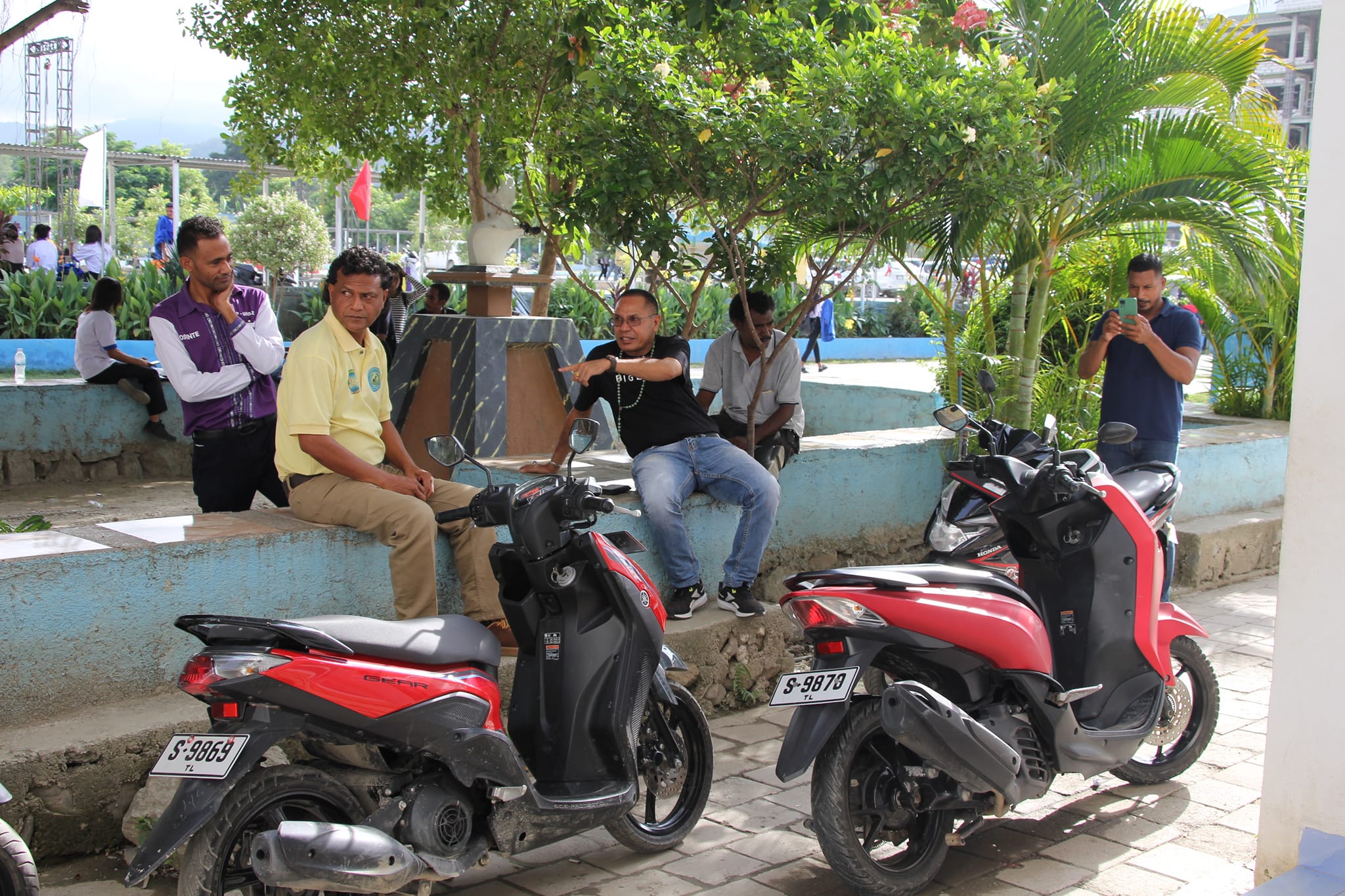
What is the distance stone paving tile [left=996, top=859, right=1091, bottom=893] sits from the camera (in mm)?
3535

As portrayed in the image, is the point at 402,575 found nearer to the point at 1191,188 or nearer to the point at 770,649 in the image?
the point at 770,649

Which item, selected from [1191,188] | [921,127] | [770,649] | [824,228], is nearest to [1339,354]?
[921,127]

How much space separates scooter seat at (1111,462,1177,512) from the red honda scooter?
27 cm

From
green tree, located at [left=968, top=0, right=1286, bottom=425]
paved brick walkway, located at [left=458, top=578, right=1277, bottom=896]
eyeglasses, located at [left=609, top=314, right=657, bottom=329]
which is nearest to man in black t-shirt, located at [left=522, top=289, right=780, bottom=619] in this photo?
eyeglasses, located at [left=609, top=314, right=657, bottom=329]

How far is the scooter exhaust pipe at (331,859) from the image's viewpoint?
2668 mm

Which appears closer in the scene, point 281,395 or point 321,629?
point 321,629

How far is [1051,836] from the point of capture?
390 centimetres

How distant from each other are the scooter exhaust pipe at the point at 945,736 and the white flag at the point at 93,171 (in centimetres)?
2202

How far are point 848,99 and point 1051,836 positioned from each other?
293 cm

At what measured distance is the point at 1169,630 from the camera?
4.09 metres

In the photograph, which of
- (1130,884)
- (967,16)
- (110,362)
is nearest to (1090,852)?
(1130,884)

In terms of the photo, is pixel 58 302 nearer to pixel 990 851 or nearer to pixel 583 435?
pixel 583 435

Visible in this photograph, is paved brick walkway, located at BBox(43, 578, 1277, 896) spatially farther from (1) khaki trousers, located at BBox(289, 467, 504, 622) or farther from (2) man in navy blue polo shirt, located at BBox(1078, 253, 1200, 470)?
(2) man in navy blue polo shirt, located at BBox(1078, 253, 1200, 470)

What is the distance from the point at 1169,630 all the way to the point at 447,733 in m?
2.53
